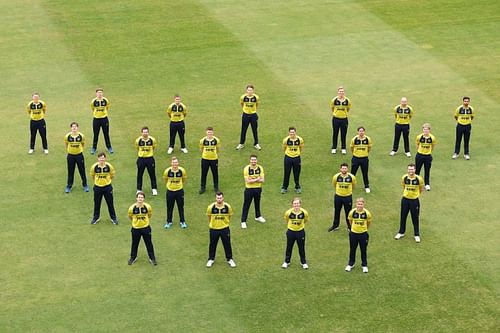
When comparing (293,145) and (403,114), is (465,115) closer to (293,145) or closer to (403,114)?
(403,114)

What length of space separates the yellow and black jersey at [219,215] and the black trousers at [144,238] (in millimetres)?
1744

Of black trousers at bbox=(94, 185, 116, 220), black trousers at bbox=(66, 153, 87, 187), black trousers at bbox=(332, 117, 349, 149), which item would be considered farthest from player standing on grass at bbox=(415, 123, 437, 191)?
black trousers at bbox=(66, 153, 87, 187)

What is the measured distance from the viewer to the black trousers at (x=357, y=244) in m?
25.3

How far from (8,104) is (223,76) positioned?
8.73 meters

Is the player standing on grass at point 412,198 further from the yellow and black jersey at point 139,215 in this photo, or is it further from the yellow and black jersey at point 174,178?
the yellow and black jersey at point 139,215

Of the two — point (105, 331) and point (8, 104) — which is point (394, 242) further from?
point (8, 104)

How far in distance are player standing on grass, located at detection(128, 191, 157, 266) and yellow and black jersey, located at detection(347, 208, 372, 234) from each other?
5.45 m

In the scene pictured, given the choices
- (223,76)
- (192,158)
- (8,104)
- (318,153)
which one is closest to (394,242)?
(318,153)

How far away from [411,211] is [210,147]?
6.66 m

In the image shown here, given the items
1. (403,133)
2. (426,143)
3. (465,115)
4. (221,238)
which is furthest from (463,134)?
(221,238)

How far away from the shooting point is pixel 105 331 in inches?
904

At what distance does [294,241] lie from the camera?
25.5m

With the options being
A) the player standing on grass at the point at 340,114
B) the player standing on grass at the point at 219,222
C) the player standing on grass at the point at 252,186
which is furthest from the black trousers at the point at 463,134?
the player standing on grass at the point at 219,222

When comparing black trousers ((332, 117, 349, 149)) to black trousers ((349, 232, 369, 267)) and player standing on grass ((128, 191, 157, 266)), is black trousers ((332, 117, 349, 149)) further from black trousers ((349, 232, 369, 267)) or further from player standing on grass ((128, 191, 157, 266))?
player standing on grass ((128, 191, 157, 266))
